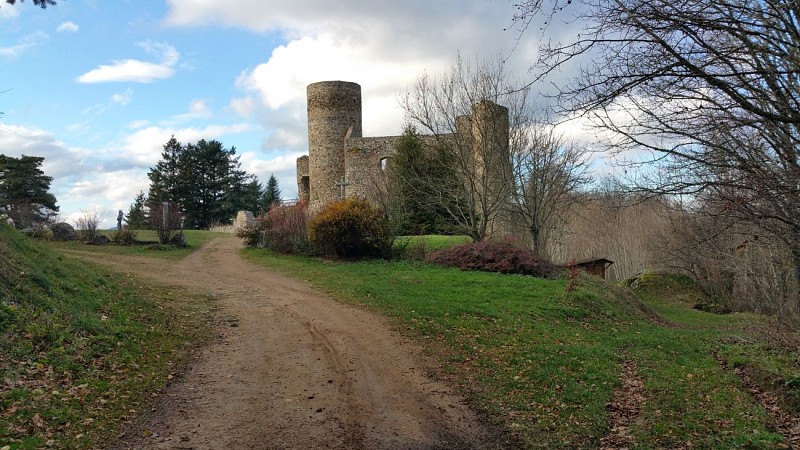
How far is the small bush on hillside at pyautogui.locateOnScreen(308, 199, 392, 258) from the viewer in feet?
63.9

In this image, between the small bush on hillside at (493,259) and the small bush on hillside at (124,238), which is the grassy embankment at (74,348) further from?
the small bush on hillside at (124,238)

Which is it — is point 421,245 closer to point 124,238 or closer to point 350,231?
point 350,231

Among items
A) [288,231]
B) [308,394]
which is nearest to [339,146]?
[288,231]

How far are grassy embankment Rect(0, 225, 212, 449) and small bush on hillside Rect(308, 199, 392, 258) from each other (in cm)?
822

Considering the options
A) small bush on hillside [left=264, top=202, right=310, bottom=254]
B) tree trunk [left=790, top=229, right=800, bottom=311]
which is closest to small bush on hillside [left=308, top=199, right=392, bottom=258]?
small bush on hillside [left=264, top=202, right=310, bottom=254]

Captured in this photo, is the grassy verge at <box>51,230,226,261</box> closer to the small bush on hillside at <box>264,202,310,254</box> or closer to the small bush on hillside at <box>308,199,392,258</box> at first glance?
the small bush on hillside at <box>264,202,310,254</box>

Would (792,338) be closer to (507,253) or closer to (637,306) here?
(637,306)

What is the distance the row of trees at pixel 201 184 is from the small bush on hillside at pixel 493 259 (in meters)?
33.0

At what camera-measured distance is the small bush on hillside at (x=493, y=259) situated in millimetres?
19188

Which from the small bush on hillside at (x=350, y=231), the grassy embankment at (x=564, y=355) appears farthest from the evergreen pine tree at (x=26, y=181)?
the grassy embankment at (x=564, y=355)

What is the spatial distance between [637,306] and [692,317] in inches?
165

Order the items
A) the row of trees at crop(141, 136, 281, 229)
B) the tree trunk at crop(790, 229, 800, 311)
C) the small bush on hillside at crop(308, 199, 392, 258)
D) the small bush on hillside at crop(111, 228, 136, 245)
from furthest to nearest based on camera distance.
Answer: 1. the row of trees at crop(141, 136, 281, 229)
2. the small bush on hillside at crop(111, 228, 136, 245)
3. the small bush on hillside at crop(308, 199, 392, 258)
4. the tree trunk at crop(790, 229, 800, 311)

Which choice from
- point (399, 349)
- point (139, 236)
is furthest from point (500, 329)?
point (139, 236)

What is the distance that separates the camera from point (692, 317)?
2016 centimetres
